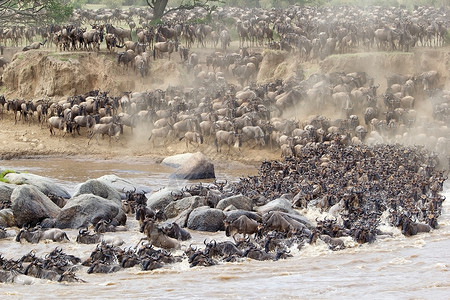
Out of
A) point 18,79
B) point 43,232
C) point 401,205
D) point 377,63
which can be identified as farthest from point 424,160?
point 18,79

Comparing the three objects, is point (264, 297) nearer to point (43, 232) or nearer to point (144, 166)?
point (43, 232)

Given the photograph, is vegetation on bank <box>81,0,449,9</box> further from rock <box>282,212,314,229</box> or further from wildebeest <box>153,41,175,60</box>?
rock <box>282,212,314,229</box>

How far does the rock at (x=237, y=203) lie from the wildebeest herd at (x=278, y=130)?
37 millimetres

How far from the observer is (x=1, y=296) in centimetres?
1160

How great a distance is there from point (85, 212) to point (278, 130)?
12.1 meters

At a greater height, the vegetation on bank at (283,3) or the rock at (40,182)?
the vegetation on bank at (283,3)

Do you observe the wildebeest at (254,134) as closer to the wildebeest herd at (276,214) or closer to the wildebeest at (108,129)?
the wildebeest herd at (276,214)

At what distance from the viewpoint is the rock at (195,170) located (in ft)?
81.6

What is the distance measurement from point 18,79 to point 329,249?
2322 cm

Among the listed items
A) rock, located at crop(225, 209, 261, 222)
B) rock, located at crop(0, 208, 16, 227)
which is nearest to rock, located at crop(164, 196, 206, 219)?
rock, located at crop(225, 209, 261, 222)

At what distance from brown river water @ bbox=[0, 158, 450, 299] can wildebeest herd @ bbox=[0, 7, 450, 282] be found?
0.30 meters

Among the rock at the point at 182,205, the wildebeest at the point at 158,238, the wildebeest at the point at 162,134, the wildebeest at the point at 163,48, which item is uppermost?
the wildebeest at the point at 163,48

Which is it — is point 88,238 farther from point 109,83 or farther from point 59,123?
point 109,83

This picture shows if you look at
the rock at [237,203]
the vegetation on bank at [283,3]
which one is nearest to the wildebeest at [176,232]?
→ the rock at [237,203]
